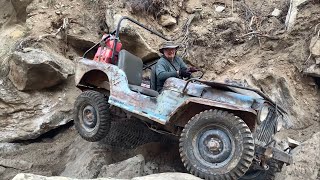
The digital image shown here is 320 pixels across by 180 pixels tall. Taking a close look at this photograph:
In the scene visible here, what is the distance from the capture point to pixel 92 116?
603cm

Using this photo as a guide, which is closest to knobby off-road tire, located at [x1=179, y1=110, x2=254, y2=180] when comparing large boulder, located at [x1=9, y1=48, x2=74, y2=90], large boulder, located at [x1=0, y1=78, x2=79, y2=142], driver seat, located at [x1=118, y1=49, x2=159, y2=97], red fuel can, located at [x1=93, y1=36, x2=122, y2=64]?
driver seat, located at [x1=118, y1=49, x2=159, y2=97]

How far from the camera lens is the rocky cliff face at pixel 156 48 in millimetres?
6855

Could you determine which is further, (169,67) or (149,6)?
(149,6)

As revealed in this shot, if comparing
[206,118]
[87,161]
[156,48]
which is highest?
[156,48]

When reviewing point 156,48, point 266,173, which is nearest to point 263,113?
point 266,173

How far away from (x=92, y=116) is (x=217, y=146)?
222 cm

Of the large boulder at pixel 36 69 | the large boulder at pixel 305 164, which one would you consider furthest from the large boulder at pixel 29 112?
the large boulder at pixel 305 164

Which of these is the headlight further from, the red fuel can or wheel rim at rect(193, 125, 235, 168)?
the red fuel can

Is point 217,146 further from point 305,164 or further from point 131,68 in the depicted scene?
point 131,68

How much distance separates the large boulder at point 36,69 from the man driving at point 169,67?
263 cm

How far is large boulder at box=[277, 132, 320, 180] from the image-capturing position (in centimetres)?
546

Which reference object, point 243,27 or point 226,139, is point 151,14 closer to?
point 243,27

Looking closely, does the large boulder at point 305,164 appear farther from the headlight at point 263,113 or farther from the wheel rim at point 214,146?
the wheel rim at point 214,146

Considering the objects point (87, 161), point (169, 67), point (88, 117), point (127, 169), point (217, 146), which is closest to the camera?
point (217, 146)
